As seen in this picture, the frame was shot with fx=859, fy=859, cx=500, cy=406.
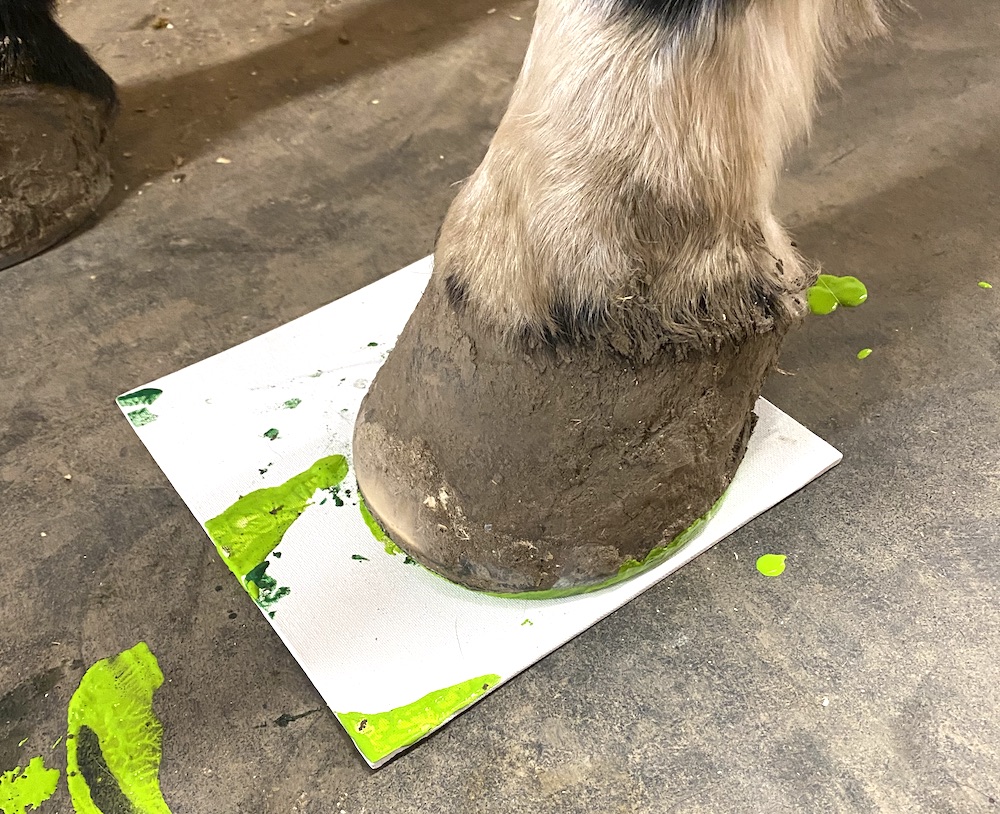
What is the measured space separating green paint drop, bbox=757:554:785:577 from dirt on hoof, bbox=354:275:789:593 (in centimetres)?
13

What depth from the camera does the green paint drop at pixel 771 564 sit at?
1162 mm

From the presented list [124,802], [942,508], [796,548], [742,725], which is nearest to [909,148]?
[942,508]

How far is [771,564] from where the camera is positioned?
3.83 feet

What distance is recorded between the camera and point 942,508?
4.06 feet

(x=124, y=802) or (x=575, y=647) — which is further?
(x=575, y=647)

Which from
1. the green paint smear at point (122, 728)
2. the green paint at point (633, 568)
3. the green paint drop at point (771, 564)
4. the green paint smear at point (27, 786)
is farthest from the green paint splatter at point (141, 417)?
the green paint drop at point (771, 564)

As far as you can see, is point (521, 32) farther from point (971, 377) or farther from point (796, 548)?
point (796, 548)

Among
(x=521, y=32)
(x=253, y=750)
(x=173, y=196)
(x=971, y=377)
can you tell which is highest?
(x=521, y=32)

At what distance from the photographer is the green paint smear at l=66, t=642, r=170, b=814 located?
3.17 ft

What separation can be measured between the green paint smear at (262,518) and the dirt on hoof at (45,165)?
A: 818 millimetres

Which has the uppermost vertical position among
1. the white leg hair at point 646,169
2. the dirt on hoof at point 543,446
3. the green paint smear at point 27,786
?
the white leg hair at point 646,169

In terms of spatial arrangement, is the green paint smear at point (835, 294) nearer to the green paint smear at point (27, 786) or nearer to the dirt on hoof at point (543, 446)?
the dirt on hoof at point (543, 446)

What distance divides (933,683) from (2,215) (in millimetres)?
1688

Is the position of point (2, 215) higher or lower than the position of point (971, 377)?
higher
